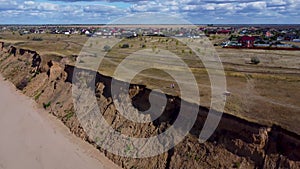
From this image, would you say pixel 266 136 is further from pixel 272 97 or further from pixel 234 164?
pixel 272 97

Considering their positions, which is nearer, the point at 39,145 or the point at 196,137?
the point at 196,137

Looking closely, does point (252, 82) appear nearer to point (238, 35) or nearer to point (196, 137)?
point (196, 137)

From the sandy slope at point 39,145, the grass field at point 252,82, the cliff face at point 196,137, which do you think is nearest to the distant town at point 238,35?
the grass field at point 252,82

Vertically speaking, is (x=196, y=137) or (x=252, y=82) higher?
(x=252, y=82)

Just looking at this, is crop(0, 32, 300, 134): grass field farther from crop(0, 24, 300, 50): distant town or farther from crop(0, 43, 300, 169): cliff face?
crop(0, 24, 300, 50): distant town

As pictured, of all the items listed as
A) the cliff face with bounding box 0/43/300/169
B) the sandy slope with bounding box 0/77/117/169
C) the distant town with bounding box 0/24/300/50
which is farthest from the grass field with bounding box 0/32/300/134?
the distant town with bounding box 0/24/300/50

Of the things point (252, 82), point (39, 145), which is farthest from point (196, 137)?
point (39, 145)

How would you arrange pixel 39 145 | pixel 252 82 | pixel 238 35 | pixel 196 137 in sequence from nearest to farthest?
pixel 196 137
pixel 39 145
pixel 252 82
pixel 238 35

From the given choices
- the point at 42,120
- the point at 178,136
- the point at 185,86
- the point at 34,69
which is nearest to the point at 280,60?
the point at 185,86

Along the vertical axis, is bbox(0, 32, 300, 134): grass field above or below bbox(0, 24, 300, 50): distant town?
above
